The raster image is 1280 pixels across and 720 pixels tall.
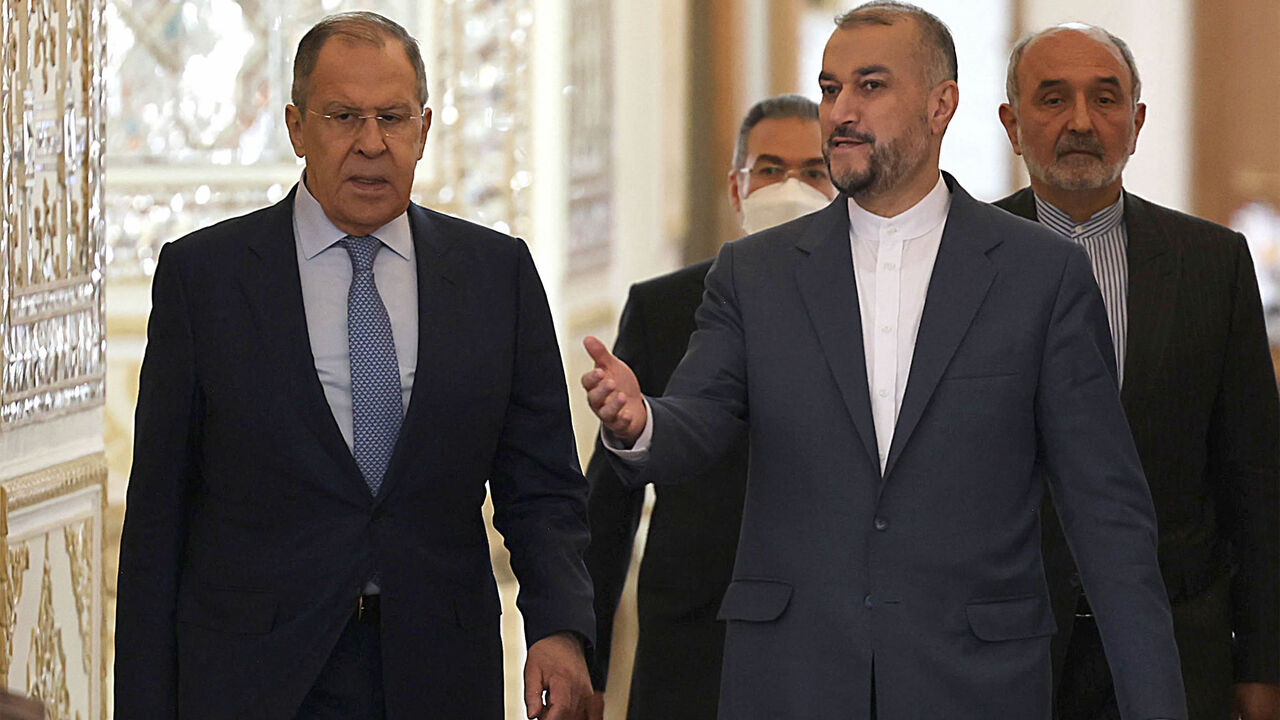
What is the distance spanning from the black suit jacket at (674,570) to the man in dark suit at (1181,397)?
667mm

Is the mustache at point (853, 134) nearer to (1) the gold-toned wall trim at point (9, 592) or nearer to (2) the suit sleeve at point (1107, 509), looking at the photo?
(2) the suit sleeve at point (1107, 509)

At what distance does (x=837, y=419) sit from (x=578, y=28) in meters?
5.85

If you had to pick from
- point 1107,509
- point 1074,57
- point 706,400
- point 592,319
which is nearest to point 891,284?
point 706,400

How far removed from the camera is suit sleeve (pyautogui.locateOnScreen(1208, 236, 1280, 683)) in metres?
3.57

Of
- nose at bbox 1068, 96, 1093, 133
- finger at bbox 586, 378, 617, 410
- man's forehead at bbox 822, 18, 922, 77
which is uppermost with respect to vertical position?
man's forehead at bbox 822, 18, 922, 77

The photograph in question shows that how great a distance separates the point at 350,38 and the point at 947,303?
3.43ft

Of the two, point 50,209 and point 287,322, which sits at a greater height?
point 50,209

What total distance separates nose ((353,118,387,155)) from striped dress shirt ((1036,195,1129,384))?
1.45 metres

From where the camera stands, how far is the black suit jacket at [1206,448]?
352cm

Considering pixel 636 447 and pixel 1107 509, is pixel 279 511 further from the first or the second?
pixel 1107 509

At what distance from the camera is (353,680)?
9.49ft

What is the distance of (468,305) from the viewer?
9.92 feet

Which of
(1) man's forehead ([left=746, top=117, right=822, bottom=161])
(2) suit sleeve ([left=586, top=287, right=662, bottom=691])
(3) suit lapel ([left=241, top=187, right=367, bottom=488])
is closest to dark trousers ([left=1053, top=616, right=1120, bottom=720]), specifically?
(2) suit sleeve ([left=586, top=287, right=662, bottom=691])

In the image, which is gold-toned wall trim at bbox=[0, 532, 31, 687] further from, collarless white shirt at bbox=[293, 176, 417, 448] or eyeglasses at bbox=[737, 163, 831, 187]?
eyeglasses at bbox=[737, 163, 831, 187]
